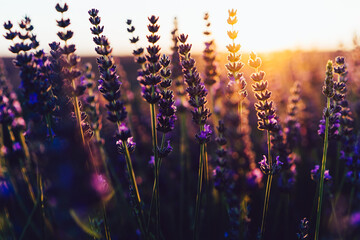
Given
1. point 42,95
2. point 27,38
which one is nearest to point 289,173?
point 42,95

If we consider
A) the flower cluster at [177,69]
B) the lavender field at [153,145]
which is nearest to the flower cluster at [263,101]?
the lavender field at [153,145]

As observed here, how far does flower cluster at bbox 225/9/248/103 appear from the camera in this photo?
2.02 metres

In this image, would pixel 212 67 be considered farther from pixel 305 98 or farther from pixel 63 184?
pixel 305 98

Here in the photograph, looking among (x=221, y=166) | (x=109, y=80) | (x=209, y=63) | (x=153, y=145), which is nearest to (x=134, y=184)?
(x=153, y=145)

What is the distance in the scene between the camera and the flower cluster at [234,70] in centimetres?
202

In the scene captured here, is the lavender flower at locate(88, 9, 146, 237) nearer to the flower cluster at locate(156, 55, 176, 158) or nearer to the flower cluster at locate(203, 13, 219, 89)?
the flower cluster at locate(156, 55, 176, 158)

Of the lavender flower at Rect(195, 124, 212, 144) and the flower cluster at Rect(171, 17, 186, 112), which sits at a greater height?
the flower cluster at Rect(171, 17, 186, 112)

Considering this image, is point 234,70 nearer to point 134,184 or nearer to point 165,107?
point 165,107

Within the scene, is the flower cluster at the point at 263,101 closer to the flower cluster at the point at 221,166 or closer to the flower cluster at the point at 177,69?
the flower cluster at the point at 221,166

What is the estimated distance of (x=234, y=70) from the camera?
2.09 metres

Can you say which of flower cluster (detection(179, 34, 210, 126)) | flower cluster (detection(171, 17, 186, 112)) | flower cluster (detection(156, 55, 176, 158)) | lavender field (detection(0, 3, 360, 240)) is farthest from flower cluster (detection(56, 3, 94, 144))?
flower cluster (detection(171, 17, 186, 112))

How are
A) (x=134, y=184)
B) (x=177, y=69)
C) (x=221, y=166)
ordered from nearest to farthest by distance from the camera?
(x=134, y=184) → (x=221, y=166) → (x=177, y=69)

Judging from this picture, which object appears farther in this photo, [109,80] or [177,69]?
[177,69]

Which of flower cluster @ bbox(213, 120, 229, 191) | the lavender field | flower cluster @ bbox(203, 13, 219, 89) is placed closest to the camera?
the lavender field
